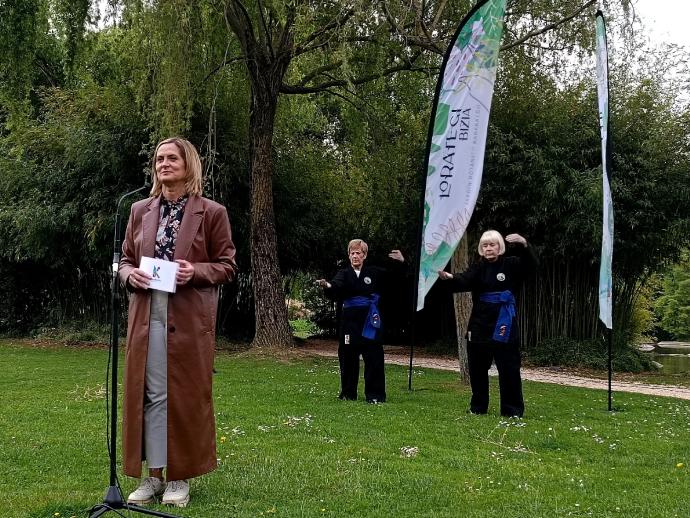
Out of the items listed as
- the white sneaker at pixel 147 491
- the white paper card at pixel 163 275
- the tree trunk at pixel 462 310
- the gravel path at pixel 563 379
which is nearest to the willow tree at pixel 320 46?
the tree trunk at pixel 462 310

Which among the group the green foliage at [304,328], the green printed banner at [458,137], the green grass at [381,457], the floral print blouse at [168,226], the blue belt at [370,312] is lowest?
the green foliage at [304,328]

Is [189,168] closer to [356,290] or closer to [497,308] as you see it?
[497,308]

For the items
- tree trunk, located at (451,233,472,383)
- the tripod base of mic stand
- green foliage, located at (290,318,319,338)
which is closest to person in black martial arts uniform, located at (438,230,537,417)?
tree trunk, located at (451,233,472,383)

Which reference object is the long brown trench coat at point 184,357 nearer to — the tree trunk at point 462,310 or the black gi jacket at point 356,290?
the black gi jacket at point 356,290

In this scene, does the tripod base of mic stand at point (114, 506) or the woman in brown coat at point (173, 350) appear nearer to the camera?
the tripod base of mic stand at point (114, 506)

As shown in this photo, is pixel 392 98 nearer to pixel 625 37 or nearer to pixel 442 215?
pixel 625 37

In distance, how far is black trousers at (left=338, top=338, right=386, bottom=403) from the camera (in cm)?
729

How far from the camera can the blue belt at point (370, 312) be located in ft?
23.8

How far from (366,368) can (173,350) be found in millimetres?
4165

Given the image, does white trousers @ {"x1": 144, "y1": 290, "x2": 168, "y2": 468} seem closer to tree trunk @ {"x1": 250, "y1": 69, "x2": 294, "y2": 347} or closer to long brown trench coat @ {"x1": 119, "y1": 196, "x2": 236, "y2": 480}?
long brown trench coat @ {"x1": 119, "y1": 196, "x2": 236, "y2": 480}

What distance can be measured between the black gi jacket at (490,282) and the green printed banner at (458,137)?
28cm

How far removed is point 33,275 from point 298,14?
38.5ft

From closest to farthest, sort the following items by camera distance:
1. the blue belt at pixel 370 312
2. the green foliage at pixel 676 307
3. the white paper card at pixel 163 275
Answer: the white paper card at pixel 163 275
the blue belt at pixel 370 312
the green foliage at pixel 676 307

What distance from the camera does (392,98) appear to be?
1385cm
